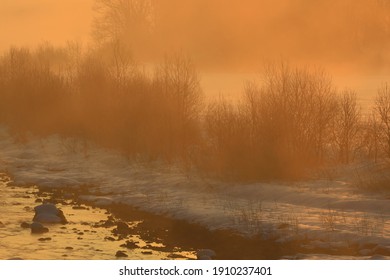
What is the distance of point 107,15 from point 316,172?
4910 centimetres

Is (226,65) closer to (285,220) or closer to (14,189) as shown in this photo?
(14,189)

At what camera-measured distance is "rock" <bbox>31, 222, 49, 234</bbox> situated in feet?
70.9

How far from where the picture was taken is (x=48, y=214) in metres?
23.2

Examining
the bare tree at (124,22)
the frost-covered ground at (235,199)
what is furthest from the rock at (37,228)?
the bare tree at (124,22)

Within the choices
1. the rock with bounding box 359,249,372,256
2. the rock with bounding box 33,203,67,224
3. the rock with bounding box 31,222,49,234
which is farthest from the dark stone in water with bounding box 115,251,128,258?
the rock with bounding box 359,249,372,256

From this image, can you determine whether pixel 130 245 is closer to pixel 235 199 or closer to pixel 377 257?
pixel 377 257

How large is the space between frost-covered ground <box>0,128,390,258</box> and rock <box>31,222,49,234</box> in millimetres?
4400

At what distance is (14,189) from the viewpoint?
2927 centimetres

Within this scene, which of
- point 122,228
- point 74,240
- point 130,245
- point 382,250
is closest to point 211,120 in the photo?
point 122,228

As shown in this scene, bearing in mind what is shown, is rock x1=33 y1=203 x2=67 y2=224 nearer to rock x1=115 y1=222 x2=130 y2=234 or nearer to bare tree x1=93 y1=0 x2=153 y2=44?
rock x1=115 y1=222 x2=130 y2=234

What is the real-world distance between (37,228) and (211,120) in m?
12.6

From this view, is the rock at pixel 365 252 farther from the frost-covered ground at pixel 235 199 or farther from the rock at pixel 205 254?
the rock at pixel 205 254

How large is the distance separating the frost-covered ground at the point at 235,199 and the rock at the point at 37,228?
440 centimetres
